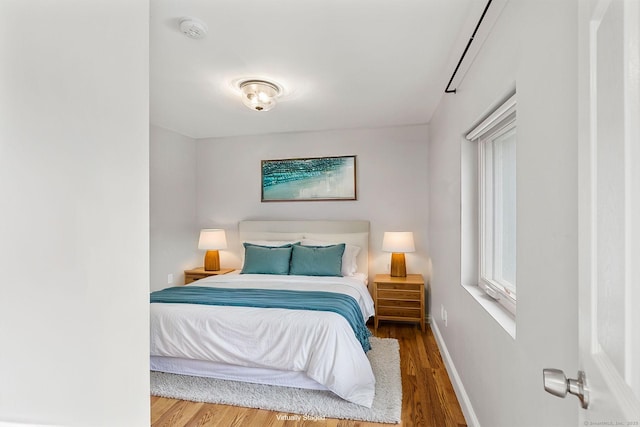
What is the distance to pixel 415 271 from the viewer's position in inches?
153

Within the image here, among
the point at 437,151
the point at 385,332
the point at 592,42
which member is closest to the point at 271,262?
the point at 385,332

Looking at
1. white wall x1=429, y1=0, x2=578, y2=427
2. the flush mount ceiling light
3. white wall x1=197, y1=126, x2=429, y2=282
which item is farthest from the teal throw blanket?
the flush mount ceiling light

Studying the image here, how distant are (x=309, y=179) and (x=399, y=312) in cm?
204

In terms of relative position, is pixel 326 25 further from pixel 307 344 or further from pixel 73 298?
pixel 307 344

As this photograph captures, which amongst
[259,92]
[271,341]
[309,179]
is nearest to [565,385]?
[271,341]

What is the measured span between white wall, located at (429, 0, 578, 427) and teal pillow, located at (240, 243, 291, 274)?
224 centimetres

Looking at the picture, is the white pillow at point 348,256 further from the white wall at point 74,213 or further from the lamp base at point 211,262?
the white wall at point 74,213

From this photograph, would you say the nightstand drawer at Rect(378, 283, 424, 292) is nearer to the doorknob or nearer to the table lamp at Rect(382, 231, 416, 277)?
the table lamp at Rect(382, 231, 416, 277)

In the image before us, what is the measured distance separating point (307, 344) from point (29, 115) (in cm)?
196

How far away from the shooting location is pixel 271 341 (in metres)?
2.22

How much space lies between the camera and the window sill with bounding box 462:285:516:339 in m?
1.44

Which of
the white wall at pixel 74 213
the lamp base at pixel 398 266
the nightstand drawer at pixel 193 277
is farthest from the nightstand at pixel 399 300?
the white wall at pixel 74 213

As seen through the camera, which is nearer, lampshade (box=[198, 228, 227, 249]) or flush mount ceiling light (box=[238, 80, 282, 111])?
flush mount ceiling light (box=[238, 80, 282, 111])

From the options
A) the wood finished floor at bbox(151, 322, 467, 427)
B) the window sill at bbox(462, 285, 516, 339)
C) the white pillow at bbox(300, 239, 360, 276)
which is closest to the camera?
the window sill at bbox(462, 285, 516, 339)
